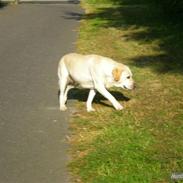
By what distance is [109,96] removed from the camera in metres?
8.16

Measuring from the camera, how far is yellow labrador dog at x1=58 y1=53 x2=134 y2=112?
8008 millimetres

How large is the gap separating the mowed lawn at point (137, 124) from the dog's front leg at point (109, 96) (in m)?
0.11

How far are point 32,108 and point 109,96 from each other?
45.0 inches

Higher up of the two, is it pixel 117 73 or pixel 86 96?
pixel 117 73

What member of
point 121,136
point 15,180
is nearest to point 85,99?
point 121,136

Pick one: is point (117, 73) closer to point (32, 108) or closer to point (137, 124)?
point (137, 124)

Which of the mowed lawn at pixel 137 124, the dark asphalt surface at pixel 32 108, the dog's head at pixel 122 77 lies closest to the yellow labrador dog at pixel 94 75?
the dog's head at pixel 122 77

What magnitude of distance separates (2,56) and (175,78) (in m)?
4.55

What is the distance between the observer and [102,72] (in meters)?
8.04

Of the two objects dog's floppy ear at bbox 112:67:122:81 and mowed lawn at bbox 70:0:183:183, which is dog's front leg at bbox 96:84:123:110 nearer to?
mowed lawn at bbox 70:0:183:183

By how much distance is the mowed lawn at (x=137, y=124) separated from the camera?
19.9ft

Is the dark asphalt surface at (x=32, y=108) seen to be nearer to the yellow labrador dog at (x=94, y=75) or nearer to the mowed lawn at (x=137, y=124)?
the mowed lawn at (x=137, y=124)

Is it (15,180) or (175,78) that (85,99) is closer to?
(175,78)

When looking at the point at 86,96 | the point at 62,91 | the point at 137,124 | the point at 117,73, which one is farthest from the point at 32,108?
the point at 137,124
